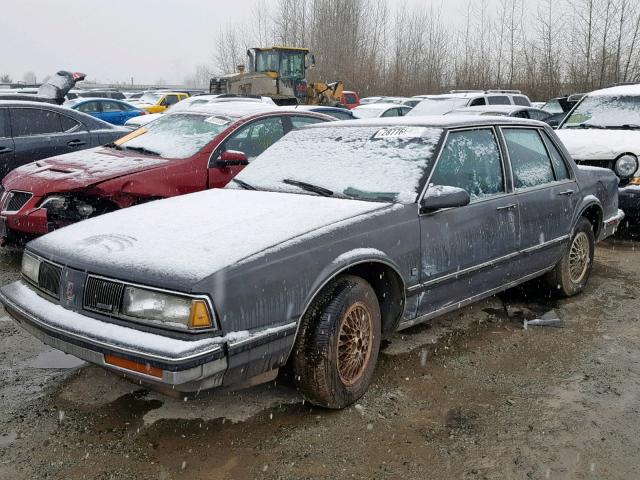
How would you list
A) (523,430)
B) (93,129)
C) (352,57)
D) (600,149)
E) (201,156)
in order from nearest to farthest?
(523,430)
(201,156)
(600,149)
(93,129)
(352,57)

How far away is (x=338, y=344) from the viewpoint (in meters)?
3.01

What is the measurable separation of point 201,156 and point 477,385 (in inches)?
138

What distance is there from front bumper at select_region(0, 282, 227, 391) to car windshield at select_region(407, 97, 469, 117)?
37.3 feet

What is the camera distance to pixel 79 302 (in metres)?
2.83

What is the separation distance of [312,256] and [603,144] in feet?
18.0

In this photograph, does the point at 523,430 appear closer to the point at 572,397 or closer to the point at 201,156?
the point at 572,397

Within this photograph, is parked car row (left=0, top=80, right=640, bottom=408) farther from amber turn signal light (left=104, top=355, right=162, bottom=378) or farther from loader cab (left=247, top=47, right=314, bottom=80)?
loader cab (left=247, top=47, right=314, bottom=80)

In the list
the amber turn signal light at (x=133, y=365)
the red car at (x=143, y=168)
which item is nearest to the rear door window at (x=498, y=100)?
the red car at (x=143, y=168)

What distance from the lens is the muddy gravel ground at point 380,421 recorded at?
2.65 metres

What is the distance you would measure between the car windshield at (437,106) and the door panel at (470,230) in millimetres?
9538

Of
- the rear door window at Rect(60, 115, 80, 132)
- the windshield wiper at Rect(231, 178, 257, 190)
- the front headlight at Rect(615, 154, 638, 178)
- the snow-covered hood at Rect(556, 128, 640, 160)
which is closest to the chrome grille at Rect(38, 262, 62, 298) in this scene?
the windshield wiper at Rect(231, 178, 257, 190)

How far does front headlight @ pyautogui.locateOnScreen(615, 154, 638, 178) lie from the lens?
6.85 metres

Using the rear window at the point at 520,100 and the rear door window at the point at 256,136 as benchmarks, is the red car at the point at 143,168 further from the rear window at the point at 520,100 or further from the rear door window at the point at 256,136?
the rear window at the point at 520,100

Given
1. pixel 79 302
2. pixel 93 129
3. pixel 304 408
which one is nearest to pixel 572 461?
pixel 304 408
